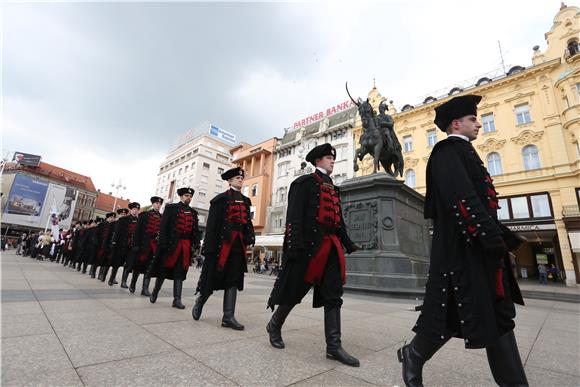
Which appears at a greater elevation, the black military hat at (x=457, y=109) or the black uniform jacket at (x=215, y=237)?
the black military hat at (x=457, y=109)

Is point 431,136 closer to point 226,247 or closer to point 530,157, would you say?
point 530,157

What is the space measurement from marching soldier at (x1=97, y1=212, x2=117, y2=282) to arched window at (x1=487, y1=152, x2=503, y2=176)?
1062 inches

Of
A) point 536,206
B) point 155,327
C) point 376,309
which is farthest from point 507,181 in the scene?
point 155,327

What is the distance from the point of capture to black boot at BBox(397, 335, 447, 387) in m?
1.91

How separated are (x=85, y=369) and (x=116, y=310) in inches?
98.3

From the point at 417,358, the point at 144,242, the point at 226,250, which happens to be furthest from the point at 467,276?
the point at 144,242

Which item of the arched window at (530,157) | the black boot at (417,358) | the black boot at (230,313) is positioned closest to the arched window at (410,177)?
the arched window at (530,157)

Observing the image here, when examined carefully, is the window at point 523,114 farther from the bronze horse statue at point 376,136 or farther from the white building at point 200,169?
the white building at point 200,169

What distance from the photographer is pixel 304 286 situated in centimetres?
288

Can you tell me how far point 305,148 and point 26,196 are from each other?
47.6 m

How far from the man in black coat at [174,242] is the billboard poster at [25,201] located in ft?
194

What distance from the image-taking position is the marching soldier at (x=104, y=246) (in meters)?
8.90

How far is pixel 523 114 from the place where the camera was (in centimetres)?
2398

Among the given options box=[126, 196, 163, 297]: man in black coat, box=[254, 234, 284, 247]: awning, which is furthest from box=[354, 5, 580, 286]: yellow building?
box=[126, 196, 163, 297]: man in black coat
